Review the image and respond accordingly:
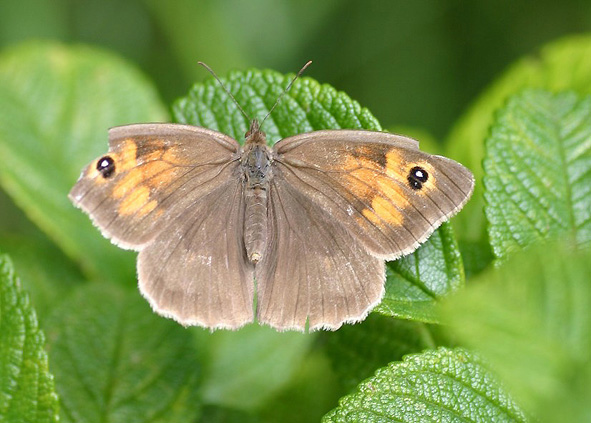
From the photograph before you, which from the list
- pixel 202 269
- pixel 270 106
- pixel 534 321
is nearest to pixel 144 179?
pixel 202 269

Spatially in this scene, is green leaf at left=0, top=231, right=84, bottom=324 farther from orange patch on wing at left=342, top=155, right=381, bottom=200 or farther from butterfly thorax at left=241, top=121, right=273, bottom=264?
orange patch on wing at left=342, top=155, right=381, bottom=200

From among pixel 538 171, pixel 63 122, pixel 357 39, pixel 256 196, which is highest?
pixel 357 39

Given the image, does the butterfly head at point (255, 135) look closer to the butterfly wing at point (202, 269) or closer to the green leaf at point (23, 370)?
the butterfly wing at point (202, 269)

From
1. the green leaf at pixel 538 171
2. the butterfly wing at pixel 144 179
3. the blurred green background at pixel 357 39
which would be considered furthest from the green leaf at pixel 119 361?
the blurred green background at pixel 357 39

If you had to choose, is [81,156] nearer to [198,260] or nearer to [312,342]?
[198,260]

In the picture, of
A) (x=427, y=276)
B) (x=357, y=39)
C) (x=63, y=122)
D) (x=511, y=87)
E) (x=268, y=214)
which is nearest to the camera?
(x=427, y=276)

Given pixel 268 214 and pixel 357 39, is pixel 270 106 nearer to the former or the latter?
pixel 268 214
